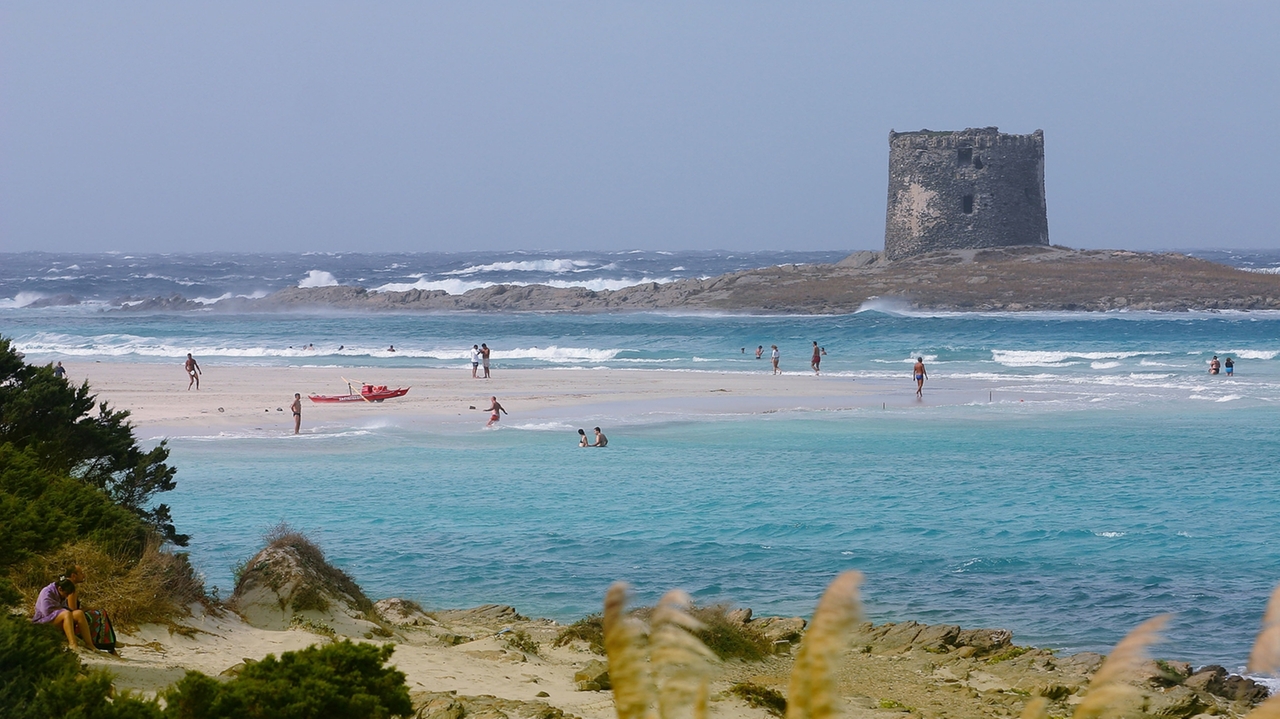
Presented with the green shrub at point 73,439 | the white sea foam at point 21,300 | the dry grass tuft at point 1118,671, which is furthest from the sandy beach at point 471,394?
the white sea foam at point 21,300

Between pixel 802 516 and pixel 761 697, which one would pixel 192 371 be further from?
pixel 761 697

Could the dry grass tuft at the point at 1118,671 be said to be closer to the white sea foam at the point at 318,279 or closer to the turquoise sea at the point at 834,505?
the turquoise sea at the point at 834,505

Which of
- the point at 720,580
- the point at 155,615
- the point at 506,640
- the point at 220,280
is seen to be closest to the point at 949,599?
the point at 720,580

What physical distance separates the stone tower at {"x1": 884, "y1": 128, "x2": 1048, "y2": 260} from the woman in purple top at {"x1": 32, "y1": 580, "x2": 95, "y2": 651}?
60.4 m

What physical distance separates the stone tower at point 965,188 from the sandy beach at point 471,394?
30.7 meters

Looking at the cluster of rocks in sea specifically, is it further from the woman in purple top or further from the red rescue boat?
the red rescue boat

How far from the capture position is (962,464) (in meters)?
18.6

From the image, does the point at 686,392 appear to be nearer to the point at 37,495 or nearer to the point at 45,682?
the point at 37,495

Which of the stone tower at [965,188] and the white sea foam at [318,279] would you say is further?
the white sea foam at [318,279]

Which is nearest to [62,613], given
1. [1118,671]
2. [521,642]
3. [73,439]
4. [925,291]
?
[521,642]

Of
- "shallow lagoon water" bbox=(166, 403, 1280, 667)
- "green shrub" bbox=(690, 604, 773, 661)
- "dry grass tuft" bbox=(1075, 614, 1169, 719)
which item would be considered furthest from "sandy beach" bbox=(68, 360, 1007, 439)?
"dry grass tuft" bbox=(1075, 614, 1169, 719)

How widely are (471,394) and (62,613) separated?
22.1 m

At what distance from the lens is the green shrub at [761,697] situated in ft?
24.7

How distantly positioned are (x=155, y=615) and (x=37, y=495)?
136 cm
